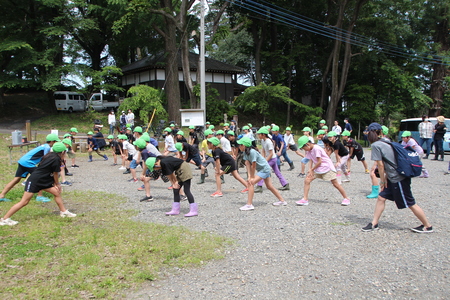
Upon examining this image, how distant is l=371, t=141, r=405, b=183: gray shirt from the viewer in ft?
18.0

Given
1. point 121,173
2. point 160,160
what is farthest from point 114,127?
point 160,160

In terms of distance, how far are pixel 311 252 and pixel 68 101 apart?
3060cm

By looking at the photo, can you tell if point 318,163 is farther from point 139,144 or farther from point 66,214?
point 66,214

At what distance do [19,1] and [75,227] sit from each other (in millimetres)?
28790

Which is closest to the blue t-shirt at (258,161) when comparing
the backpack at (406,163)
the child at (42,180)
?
the backpack at (406,163)

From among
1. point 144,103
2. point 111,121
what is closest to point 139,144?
point 111,121

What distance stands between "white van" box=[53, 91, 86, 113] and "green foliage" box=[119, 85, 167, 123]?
9287 mm

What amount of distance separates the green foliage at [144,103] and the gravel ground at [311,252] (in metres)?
15.9

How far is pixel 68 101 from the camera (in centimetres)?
3086

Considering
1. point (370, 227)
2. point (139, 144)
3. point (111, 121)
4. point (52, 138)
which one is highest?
point (111, 121)

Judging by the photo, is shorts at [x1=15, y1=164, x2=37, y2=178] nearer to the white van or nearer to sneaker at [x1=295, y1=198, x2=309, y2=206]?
sneaker at [x1=295, y1=198, x2=309, y2=206]

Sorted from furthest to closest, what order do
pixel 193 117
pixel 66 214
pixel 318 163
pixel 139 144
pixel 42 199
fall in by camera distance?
pixel 193 117, pixel 42 199, pixel 139 144, pixel 318 163, pixel 66 214

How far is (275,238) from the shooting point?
568 cm

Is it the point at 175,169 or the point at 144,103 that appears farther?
the point at 144,103
